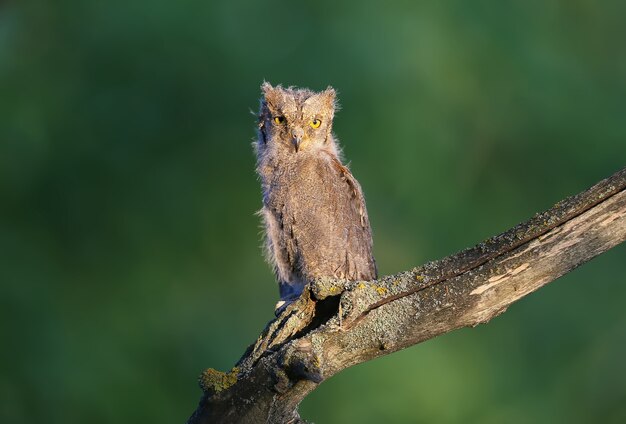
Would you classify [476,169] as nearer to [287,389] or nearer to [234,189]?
[234,189]

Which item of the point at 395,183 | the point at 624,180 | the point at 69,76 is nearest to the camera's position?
the point at 624,180

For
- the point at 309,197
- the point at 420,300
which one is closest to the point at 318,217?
the point at 309,197

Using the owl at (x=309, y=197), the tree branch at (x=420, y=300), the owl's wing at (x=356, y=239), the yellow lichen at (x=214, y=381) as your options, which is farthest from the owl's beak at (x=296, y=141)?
the yellow lichen at (x=214, y=381)

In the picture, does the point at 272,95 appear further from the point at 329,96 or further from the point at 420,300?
the point at 420,300

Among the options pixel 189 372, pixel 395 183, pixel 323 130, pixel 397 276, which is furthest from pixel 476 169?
pixel 397 276

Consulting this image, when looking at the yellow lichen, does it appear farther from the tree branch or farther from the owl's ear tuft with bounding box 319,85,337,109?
the owl's ear tuft with bounding box 319,85,337,109

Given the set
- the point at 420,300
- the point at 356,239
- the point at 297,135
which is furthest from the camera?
the point at 356,239
